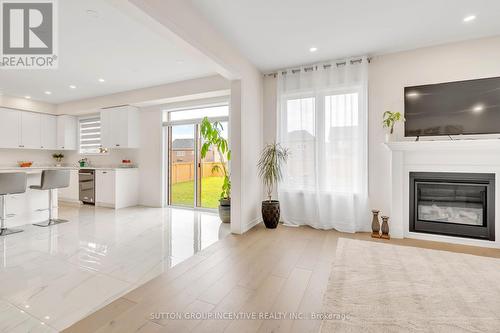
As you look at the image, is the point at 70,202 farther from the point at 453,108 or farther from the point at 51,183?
the point at 453,108

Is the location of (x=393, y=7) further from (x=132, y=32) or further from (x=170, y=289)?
(x=170, y=289)

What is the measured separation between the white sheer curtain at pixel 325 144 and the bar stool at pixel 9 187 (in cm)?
403

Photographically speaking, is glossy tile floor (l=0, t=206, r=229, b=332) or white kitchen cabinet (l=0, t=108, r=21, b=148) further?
white kitchen cabinet (l=0, t=108, r=21, b=148)

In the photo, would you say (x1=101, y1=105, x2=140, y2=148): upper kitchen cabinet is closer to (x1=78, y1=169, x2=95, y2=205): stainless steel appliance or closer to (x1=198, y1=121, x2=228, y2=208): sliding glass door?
(x1=78, y1=169, x2=95, y2=205): stainless steel appliance

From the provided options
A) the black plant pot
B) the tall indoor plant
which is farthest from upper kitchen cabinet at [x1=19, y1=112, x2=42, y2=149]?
the black plant pot

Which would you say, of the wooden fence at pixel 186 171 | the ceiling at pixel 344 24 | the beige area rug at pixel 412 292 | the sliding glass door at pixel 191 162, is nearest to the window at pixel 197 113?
the sliding glass door at pixel 191 162

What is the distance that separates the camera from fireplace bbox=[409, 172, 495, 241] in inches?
120

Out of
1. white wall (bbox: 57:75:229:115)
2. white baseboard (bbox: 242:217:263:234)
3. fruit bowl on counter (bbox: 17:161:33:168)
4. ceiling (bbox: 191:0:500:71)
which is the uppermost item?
ceiling (bbox: 191:0:500:71)

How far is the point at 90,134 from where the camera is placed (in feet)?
21.9

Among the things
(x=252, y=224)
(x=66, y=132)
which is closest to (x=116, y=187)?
(x=66, y=132)

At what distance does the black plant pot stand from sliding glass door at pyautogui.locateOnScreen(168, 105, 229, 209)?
1545 mm

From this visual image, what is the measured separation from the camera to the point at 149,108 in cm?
577

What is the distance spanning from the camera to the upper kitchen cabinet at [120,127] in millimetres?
Answer: 5570

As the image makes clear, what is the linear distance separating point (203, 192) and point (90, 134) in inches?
157
